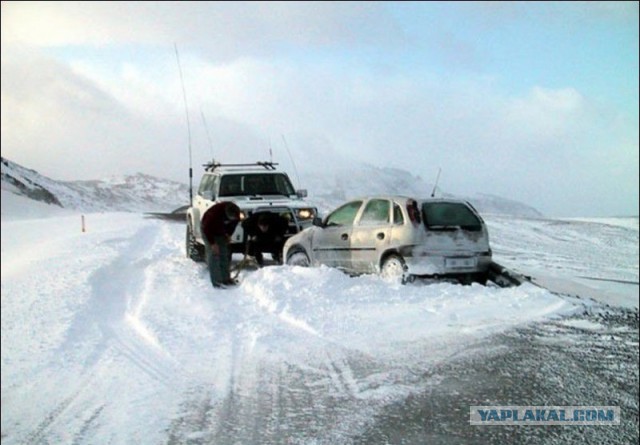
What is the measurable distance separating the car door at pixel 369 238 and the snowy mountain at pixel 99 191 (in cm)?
197

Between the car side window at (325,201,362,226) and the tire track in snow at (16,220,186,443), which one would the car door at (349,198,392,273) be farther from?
the tire track in snow at (16,220,186,443)

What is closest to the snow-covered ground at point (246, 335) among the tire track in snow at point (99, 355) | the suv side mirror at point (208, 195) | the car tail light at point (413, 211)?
the tire track in snow at point (99, 355)

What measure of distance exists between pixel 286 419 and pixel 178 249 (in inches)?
458

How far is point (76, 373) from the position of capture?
448 centimetres

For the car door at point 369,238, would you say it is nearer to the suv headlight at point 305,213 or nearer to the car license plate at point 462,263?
the suv headlight at point 305,213

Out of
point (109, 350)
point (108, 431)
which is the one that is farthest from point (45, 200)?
point (109, 350)

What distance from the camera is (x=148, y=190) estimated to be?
3.83 m

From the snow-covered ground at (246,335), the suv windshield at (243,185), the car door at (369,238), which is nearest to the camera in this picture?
the snow-covered ground at (246,335)

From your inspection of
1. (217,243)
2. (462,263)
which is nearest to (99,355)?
(462,263)

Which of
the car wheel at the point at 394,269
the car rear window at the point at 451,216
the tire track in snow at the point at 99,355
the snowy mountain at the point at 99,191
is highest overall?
the snowy mountain at the point at 99,191

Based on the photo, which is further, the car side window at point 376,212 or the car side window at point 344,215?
the car side window at point 344,215

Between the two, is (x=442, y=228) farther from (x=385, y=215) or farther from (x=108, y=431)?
(x=108, y=431)

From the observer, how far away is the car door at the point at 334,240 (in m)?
6.89

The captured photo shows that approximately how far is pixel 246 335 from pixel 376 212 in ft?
6.94
